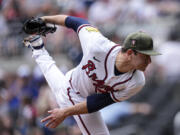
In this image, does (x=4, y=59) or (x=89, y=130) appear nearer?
(x=89, y=130)

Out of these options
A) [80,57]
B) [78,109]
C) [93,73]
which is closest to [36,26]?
[93,73]

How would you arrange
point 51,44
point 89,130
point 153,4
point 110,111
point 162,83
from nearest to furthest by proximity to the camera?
point 89,130 → point 110,111 → point 162,83 → point 51,44 → point 153,4

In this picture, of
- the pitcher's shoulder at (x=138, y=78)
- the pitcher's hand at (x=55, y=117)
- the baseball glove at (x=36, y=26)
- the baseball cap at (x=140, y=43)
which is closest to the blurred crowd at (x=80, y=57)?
the baseball glove at (x=36, y=26)

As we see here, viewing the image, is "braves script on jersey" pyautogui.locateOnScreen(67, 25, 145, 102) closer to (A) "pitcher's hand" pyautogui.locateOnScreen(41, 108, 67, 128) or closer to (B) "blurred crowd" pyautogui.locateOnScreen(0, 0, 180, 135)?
(A) "pitcher's hand" pyautogui.locateOnScreen(41, 108, 67, 128)

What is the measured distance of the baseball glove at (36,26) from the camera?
630 centimetres

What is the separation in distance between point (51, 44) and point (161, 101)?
2.93 meters

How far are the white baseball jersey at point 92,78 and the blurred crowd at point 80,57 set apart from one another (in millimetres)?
2128

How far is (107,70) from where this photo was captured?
5961mm

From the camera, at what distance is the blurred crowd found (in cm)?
928

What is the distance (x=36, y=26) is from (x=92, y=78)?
972mm

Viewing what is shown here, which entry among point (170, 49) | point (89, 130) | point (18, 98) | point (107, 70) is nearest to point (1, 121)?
point (18, 98)

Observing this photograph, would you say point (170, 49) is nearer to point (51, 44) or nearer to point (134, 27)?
point (134, 27)

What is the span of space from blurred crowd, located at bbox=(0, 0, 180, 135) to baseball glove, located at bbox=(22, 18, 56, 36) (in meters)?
2.52

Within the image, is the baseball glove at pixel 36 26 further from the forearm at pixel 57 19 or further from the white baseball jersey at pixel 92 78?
the white baseball jersey at pixel 92 78
